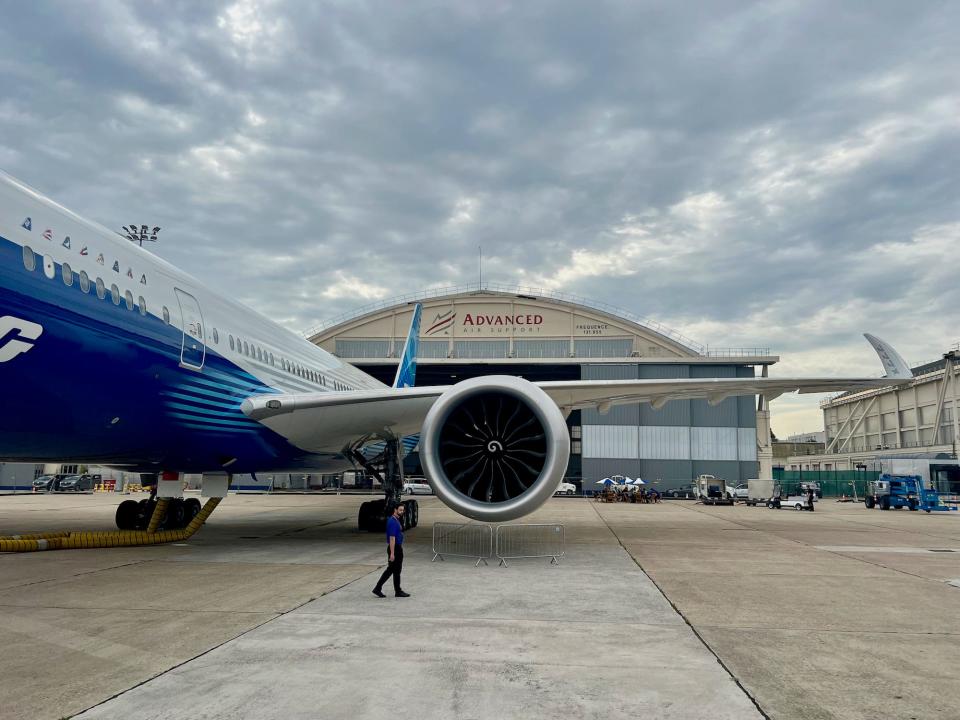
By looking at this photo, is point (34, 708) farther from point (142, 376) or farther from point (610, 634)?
point (142, 376)

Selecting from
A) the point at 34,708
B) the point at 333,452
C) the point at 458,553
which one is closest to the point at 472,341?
→ the point at 333,452

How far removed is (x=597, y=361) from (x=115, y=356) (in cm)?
3875

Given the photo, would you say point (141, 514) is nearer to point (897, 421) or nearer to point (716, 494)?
point (716, 494)

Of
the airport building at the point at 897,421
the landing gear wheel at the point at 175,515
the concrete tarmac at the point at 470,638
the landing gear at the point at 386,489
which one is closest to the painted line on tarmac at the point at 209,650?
the concrete tarmac at the point at 470,638

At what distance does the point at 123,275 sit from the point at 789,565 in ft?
33.6

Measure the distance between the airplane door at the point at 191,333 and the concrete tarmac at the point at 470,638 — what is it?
9.14ft

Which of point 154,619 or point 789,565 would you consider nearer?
point 154,619

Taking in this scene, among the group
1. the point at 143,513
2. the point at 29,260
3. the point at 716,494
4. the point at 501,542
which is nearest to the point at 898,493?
the point at 716,494

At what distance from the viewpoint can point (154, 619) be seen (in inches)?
232

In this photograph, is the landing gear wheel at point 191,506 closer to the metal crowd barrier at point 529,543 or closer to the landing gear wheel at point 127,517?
the landing gear wheel at point 127,517

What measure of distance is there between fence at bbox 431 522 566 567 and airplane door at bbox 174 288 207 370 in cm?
456

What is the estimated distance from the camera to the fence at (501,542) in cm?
1072

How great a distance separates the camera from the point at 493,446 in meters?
9.79

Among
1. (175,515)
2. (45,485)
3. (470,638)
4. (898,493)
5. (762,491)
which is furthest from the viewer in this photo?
(45,485)
